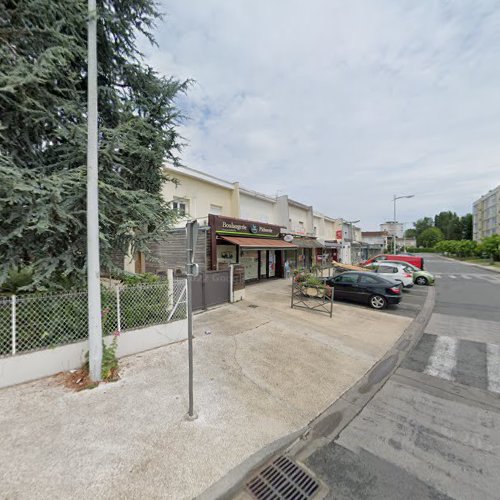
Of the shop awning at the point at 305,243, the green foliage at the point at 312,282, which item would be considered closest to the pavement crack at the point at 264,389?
the green foliage at the point at 312,282

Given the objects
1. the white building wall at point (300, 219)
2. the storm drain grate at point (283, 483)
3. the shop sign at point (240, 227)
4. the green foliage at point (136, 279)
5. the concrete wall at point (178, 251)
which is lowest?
the storm drain grate at point (283, 483)

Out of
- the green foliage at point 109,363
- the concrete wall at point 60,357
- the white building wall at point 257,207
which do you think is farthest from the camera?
the white building wall at point 257,207

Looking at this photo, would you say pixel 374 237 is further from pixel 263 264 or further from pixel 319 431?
pixel 319 431

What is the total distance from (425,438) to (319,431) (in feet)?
4.44

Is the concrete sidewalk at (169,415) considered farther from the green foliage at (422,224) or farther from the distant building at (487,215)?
the green foliage at (422,224)

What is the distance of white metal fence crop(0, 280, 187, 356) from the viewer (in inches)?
161

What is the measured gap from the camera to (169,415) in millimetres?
3420

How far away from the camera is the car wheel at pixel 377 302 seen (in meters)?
9.84

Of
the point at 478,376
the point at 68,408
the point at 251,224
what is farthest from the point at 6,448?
the point at 251,224

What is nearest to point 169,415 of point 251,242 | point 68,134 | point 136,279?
point 136,279

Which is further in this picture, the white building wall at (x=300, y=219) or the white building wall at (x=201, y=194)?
the white building wall at (x=300, y=219)

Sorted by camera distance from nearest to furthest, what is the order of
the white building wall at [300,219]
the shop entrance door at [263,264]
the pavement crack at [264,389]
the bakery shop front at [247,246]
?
the pavement crack at [264,389] → the bakery shop front at [247,246] → the shop entrance door at [263,264] → the white building wall at [300,219]

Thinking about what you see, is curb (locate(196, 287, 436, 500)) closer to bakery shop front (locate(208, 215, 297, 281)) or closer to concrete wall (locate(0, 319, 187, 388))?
concrete wall (locate(0, 319, 187, 388))

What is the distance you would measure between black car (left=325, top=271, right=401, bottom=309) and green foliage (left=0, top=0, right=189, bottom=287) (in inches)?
326
